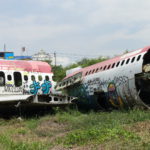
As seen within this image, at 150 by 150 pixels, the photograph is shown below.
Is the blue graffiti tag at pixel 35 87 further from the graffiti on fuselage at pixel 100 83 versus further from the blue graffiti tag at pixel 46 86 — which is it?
the graffiti on fuselage at pixel 100 83

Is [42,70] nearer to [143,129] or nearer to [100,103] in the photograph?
[100,103]

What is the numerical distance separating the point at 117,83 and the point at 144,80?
1.41 meters

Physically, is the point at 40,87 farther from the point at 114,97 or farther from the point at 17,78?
the point at 114,97

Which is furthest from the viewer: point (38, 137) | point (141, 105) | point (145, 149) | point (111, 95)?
point (111, 95)

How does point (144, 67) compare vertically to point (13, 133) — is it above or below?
above

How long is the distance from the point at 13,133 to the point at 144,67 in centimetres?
704

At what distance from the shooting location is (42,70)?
24.4 m

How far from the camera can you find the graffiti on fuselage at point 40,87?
22970 mm

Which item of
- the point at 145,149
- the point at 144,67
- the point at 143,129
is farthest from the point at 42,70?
the point at 145,149

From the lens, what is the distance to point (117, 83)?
53.7 feet

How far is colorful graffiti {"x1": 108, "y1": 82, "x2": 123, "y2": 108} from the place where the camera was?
16722mm

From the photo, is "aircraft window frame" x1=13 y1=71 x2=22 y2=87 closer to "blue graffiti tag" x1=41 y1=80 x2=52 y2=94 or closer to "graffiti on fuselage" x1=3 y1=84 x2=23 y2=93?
"graffiti on fuselage" x1=3 y1=84 x2=23 y2=93

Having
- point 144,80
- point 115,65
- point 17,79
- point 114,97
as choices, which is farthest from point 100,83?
point 17,79

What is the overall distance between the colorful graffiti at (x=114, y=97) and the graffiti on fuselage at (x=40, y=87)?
7.24 meters
